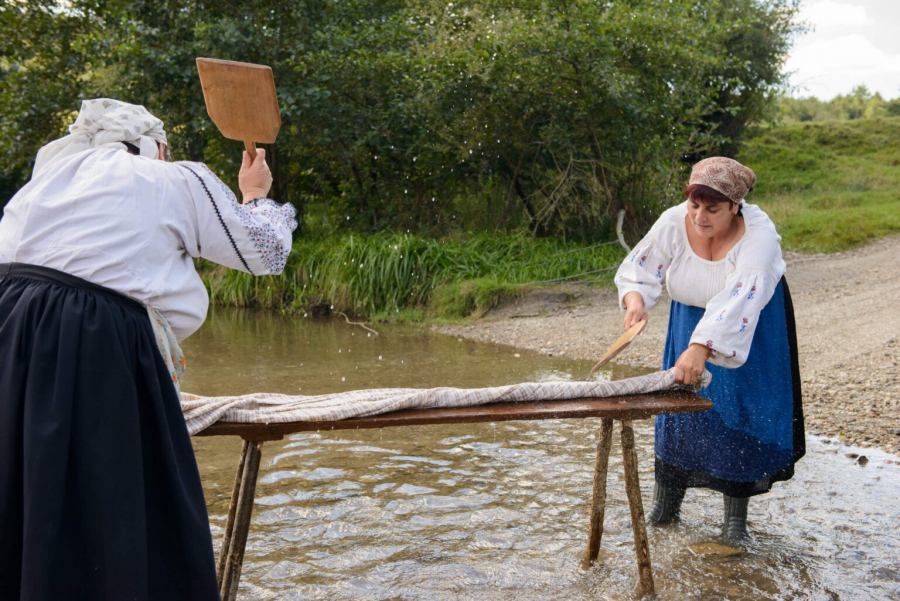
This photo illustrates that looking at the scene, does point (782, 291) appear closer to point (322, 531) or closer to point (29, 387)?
point (322, 531)

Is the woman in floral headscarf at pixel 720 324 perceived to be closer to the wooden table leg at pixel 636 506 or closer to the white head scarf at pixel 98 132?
the wooden table leg at pixel 636 506

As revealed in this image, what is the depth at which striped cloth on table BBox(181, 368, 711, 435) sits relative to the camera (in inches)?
97.6

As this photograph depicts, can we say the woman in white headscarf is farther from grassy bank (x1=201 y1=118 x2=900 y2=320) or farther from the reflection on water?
grassy bank (x1=201 y1=118 x2=900 y2=320)

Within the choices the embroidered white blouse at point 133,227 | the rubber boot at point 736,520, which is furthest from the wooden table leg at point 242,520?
the rubber boot at point 736,520

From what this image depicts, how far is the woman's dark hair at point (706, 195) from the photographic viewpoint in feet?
9.62

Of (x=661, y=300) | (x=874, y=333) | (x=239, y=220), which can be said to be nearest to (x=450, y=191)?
(x=661, y=300)

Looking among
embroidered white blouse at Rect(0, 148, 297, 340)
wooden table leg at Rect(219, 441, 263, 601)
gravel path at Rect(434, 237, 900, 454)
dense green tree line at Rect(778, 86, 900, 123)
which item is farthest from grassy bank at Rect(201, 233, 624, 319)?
dense green tree line at Rect(778, 86, 900, 123)

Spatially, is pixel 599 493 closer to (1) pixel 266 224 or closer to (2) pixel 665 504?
(2) pixel 665 504

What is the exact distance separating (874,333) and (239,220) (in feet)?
20.7

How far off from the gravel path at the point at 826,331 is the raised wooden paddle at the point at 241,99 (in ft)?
12.8

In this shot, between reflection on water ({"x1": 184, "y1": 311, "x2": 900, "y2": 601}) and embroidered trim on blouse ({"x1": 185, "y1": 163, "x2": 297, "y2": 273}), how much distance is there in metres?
1.51

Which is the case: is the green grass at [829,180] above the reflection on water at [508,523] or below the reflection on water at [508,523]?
above

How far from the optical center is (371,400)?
2.64 meters

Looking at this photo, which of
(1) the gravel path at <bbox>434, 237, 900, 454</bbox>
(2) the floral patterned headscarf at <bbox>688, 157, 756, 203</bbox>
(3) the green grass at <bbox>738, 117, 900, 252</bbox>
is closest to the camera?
(2) the floral patterned headscarf at <bbox>688, 157, 756, 203</bbox>
